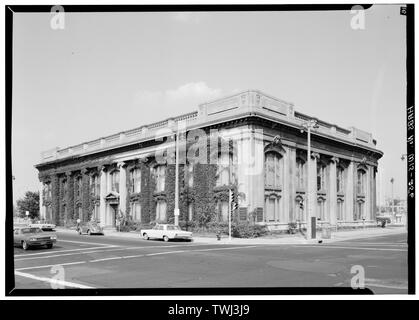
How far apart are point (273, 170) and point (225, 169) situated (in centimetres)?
494

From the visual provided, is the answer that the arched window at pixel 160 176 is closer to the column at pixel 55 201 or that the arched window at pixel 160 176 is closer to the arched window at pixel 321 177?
the column at pixel 55 201

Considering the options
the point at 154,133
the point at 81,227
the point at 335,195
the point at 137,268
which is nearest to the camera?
the point at 137,268

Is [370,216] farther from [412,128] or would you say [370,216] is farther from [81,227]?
[412,128]

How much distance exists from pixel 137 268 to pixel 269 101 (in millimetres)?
19960

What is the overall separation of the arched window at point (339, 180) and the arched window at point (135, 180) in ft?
61.1

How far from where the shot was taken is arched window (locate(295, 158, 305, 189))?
110 feet

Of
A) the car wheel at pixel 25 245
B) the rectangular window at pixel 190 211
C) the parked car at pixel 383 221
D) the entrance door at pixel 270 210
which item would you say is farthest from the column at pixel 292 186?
the car wheel at pixel 25 245

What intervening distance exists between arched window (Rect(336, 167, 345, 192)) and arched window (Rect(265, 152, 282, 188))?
9335mm

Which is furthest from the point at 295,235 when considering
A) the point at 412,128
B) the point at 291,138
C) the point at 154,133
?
the point at 412,128

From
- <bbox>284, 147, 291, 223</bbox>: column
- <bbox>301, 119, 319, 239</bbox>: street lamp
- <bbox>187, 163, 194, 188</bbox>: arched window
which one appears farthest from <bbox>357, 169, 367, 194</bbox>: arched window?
<bbox>187, 163, 194, 188</bbox>: arched window

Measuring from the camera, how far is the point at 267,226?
29.8 metres

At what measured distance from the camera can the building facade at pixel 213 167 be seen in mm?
26250

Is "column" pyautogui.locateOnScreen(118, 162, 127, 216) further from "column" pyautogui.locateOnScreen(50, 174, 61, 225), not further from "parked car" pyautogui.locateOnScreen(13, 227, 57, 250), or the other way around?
"parked car" pyautogui.locateOnScreen(13, 227, 57, 250)

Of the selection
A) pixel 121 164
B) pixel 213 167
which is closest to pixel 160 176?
pixel 121 164
